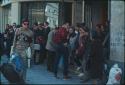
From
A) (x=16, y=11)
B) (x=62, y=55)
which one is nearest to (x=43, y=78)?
(x=62, y=55)

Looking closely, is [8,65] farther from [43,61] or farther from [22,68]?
[43,61]

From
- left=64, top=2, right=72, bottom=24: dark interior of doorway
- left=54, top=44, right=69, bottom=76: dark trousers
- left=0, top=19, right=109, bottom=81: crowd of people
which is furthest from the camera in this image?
left=64, top=2, right=72, bottom=24: dark interior of doorway

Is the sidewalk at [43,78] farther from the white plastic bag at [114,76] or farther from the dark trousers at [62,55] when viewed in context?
the white plastic bag at [114,76]

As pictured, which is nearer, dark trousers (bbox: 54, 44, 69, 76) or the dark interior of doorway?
dark trousers (bbox: 54, 44, 69, 76)

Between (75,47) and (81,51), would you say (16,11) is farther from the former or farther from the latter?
(81,51)

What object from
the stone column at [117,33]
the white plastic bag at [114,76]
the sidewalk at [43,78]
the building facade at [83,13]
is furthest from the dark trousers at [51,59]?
the white plastic bag at [114,76]

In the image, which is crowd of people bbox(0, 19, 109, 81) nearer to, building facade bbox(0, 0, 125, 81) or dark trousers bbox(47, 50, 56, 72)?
dark trousers bbox(47, 50, 56, 72)

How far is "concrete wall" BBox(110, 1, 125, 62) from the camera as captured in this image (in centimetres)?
1387

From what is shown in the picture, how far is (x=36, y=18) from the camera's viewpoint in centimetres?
2686

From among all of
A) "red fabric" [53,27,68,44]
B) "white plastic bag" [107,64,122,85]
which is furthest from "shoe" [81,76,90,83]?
"red fabric" [53,27,68,44]

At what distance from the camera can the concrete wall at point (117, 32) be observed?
13.9 meters

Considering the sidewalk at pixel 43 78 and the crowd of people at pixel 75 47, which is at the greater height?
the crowd of people at pixel 75 47

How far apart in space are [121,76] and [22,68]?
2816 millimetres

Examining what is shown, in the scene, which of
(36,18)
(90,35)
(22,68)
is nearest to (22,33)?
(22,68)
